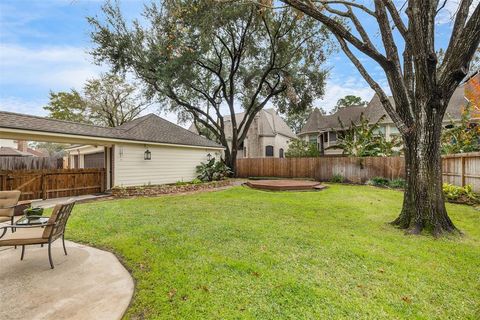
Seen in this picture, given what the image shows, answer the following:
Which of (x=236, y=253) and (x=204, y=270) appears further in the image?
(x=236, y=253)

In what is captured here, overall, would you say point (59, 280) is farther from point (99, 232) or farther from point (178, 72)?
point (178, 72)

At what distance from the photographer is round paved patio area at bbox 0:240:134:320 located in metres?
2.49

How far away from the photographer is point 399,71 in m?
5.61

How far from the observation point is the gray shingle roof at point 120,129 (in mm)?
8539

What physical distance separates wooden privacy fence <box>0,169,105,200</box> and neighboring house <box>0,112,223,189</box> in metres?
0.67

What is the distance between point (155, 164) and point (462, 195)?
1382cm

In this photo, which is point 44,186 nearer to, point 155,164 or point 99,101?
point 155,164

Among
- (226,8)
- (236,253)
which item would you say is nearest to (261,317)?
(236,253)

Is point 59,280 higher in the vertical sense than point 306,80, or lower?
lower

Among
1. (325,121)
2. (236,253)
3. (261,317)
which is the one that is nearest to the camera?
(261,317)

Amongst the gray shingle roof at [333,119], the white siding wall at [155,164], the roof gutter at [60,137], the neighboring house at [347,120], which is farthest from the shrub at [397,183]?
the roof gutter at [60,137]

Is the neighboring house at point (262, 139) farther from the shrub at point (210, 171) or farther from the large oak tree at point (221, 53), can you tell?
the shrub at point (210, 171)

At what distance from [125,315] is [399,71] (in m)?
7.08

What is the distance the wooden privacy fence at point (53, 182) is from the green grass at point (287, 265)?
465 cm
